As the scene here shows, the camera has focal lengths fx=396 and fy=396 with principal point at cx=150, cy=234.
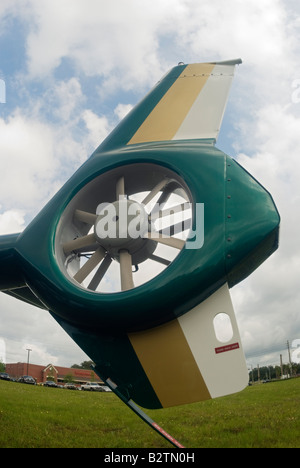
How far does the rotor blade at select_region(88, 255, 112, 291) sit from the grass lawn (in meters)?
2.26

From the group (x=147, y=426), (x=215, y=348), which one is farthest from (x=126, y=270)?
(x=147, y=426)

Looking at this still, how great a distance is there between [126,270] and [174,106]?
2799 mm

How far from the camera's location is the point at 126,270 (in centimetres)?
496

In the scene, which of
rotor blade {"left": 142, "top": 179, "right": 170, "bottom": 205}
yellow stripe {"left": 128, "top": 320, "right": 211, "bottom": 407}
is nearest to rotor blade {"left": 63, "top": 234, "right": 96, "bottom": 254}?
rotor blade {"left": 142, "top": 179, "right": 170, "bottom": 205}

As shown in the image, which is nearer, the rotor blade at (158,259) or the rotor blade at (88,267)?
the rotor blade at (88,267)

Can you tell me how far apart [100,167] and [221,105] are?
2092mm

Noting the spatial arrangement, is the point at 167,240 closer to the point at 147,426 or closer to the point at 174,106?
the point at 174,106

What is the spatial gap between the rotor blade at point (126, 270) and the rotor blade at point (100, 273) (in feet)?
1.69

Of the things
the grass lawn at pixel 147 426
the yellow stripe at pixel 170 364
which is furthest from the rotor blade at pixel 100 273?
the grass lawn at pixel 147 426

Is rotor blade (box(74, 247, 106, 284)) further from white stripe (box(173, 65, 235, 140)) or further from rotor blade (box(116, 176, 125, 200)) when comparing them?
white stripe (box(173, 65, 235, 140))

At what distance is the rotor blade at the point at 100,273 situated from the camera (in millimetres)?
5539

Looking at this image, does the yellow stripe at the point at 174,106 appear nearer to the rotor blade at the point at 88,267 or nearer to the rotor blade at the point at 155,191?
the rotor blade at the point at 155,191
